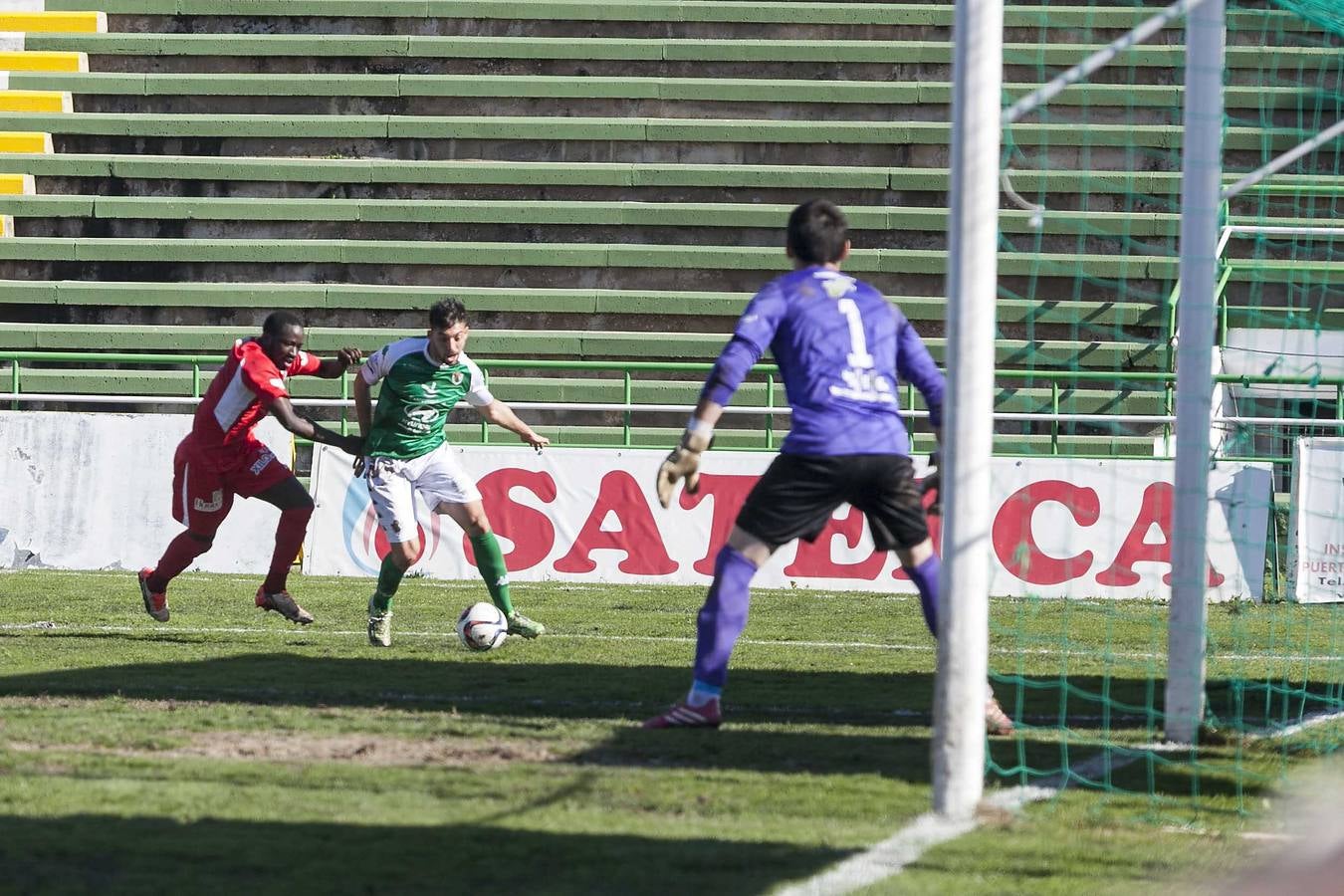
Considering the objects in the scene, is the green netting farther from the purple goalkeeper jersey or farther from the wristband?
the wristband

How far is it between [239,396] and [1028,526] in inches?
270

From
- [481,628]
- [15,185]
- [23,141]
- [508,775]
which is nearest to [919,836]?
[508,775]

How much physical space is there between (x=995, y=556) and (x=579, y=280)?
6835mm

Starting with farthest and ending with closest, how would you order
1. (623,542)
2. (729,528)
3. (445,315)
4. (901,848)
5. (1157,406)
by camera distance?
(1157,406) < (623,542) < (729,528) < (445,315) < (901,848)

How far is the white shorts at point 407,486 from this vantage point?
9.35 metres

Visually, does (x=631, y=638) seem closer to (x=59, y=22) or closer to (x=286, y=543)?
(x=286, y=543)

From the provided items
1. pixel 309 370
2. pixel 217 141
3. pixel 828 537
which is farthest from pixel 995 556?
pixel 217 141

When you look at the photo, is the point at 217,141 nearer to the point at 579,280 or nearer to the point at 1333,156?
the point at 579,280


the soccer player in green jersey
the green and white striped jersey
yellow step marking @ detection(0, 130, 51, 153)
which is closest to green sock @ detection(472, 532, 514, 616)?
the soccer player in green jersey

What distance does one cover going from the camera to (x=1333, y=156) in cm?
1831

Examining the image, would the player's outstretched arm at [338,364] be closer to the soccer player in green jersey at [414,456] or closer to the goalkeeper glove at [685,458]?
the soccer player in green jersey at [414,456]

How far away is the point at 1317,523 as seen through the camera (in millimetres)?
14047


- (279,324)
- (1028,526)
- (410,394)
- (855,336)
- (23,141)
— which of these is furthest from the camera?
(23,141)

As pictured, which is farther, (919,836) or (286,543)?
(286,543)
